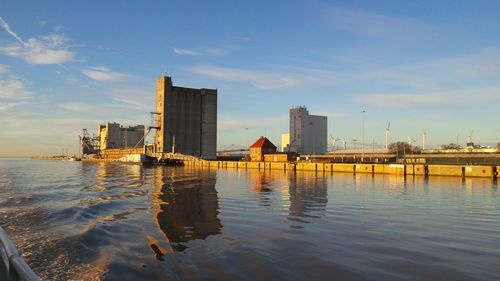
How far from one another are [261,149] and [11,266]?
118 metres

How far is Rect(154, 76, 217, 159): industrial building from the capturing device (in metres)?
159

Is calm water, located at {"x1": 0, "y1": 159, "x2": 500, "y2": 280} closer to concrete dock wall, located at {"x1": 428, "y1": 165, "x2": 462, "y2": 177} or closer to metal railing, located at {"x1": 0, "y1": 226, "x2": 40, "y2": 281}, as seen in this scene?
metal railing, located at {"x1": 0, "y1": 226, "x2": 40, "y2": 281}

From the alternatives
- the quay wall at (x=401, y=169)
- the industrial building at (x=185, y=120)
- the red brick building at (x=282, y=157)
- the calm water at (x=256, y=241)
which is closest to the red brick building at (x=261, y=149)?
the red brick building at (x=282, y=157)

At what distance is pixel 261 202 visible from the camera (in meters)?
25.9

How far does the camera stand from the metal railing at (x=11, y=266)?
3.88 meters

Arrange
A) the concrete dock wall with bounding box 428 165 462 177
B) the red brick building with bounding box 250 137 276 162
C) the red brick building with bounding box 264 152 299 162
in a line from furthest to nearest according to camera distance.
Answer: the red brick building with bounding box 250 137 276 162 < the red brick building with bounding box 264 152 299 162 < the concrete dock wall with bounding box 428 165 462 177

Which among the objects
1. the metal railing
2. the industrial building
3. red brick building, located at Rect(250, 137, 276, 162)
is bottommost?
the metal railing

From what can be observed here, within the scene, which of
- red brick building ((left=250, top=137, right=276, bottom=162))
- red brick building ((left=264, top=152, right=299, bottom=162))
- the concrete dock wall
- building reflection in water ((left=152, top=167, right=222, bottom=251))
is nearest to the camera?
building reflection in water ((left=152, top=167, right=222, bottom=251))

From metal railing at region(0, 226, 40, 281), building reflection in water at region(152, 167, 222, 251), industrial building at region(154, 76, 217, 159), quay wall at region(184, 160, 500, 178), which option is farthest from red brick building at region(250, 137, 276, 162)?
metal railing at region(0, 226, 40, 281)

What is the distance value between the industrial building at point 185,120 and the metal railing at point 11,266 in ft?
504

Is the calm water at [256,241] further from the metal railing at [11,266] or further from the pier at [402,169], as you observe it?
the pier at [402,169]

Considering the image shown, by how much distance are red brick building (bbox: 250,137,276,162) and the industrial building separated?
146 feet

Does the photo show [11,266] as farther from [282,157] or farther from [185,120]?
[185,120]

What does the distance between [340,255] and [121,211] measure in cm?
1382
